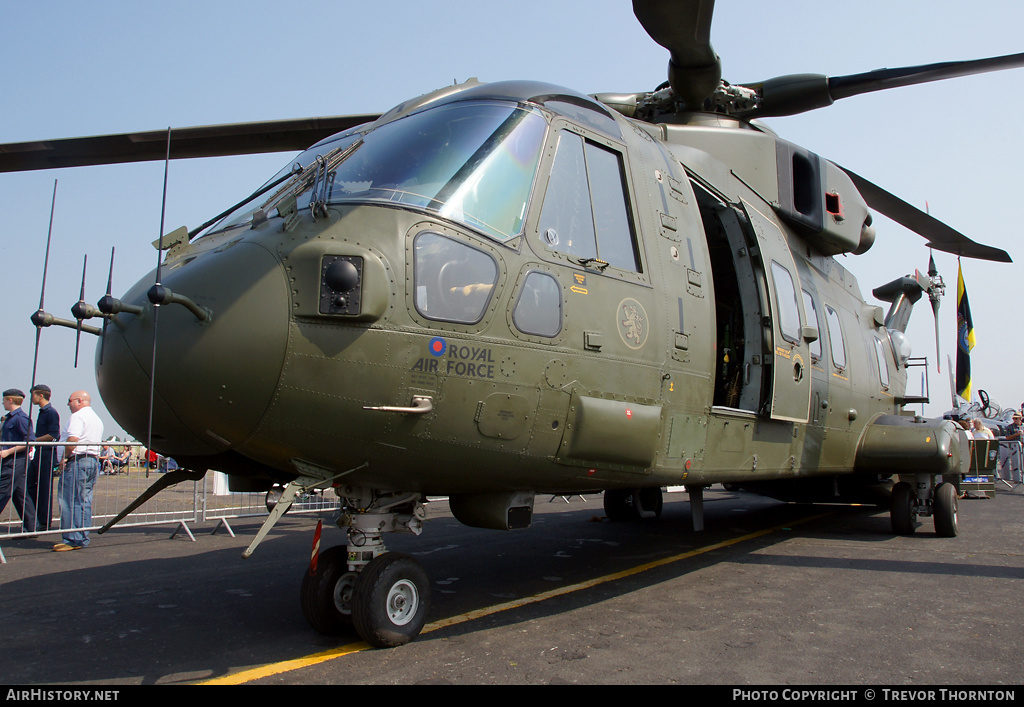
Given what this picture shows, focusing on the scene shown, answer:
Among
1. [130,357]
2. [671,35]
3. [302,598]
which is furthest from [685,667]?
[671,35]

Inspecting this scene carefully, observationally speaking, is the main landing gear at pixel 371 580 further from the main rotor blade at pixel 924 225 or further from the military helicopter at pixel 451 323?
the main rotor blade at pixel 924 225

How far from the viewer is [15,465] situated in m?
8.82

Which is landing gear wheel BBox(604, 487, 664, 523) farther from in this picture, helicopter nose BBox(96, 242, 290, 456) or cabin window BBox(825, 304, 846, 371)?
helicopter nose BBox(96, 242, 290, 456)

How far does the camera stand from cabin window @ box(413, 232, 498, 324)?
387cm

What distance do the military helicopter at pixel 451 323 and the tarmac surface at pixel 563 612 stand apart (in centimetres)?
59

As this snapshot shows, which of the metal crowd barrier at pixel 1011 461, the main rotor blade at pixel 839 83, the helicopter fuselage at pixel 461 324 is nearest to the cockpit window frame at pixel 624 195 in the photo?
the helicopter fuselage at pixel 461 324

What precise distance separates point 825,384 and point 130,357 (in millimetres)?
6441

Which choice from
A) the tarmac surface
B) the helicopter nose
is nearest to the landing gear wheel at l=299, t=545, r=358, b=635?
the tarmac surface

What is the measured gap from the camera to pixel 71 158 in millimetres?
5930

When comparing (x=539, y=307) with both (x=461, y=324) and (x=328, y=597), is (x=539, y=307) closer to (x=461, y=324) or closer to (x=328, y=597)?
(x=461, y=324)

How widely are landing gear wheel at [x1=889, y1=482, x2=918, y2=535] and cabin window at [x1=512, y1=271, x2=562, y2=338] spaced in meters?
6.59

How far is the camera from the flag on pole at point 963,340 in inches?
626

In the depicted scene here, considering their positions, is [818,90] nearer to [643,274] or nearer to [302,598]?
[643,274]

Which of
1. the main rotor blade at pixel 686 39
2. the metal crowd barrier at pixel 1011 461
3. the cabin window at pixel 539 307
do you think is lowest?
the metal crowd barrier at pixel 1011 461
